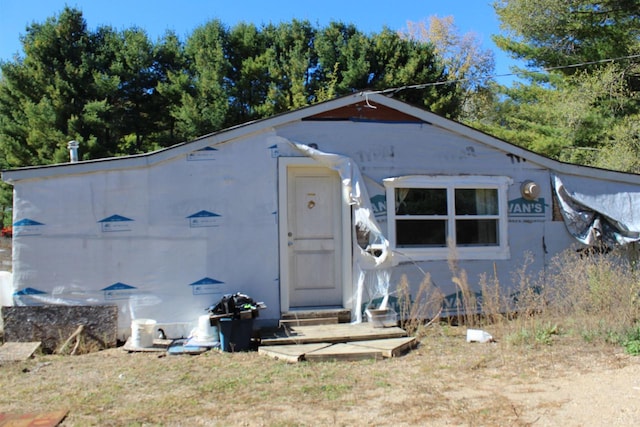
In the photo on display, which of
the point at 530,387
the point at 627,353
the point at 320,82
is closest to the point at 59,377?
the point at 530,387

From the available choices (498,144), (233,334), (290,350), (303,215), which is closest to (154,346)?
(233,334)

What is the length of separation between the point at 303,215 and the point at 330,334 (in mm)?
1908

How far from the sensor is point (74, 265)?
23.8 feet

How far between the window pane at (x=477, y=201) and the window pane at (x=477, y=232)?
0.48 ft

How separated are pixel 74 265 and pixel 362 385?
14.6ft

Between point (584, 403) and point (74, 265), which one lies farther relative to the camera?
point (74, 265)

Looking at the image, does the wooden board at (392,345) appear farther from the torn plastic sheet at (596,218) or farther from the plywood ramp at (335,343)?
the torn plastic sheet at (596,218)

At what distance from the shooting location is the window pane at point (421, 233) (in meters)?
8.09

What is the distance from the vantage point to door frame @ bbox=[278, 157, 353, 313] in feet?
25.0

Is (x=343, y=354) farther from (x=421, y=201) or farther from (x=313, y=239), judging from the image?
(x=421, y=201)

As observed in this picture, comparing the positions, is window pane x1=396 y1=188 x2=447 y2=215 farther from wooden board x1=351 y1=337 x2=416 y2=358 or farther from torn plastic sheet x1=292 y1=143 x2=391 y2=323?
wooden board x1=351 y1=337 x2=416 y2=358

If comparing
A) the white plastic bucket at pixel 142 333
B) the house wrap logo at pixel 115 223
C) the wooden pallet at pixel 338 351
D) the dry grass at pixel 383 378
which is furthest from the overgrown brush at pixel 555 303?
the house wrap logo at pixel 115 223

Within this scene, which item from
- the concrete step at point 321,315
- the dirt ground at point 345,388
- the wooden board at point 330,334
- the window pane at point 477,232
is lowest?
the dirt ground at point 345,388

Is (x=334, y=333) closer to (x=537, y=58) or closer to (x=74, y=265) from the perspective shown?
(x=74, y=265)
